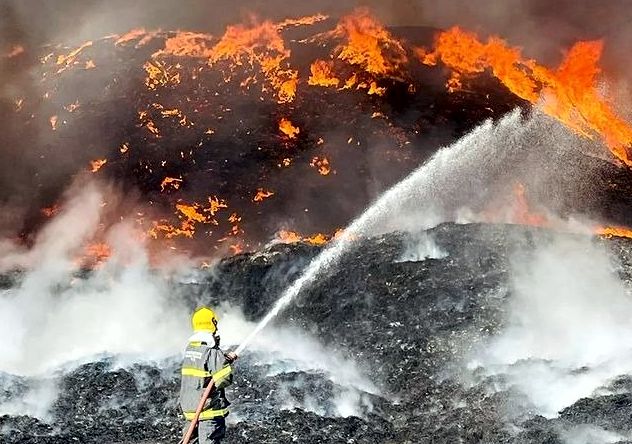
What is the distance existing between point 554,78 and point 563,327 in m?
17.7

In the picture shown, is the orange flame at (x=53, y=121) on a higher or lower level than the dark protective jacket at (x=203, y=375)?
higher

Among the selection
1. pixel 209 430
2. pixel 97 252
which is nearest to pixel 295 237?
pixel 97 252

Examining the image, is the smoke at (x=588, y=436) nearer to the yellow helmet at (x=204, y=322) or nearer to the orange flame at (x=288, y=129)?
the yellow helmet at (x=204, y=322)

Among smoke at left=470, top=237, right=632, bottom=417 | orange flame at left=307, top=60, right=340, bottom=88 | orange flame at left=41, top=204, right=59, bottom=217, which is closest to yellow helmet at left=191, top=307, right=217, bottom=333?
smoke at left=470, top=237, right=632, bottom=417

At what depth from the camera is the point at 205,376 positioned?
21.9ft

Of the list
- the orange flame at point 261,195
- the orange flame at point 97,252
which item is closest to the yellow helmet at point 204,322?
the orange flame at point 97,252

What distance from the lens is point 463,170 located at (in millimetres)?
21406

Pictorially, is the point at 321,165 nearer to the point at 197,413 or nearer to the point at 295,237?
the point at 295,237

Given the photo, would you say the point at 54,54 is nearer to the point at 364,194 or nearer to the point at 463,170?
the point at 364,194

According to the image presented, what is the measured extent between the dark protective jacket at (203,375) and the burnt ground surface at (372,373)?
2.76 metres

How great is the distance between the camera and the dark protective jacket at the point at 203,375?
6668mm

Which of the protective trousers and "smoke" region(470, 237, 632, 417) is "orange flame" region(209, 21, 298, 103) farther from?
the protective trousers

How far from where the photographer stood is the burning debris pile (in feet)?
70.8

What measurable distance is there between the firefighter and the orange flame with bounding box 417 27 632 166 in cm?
2013
